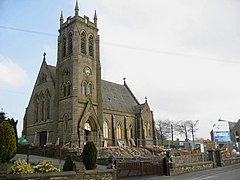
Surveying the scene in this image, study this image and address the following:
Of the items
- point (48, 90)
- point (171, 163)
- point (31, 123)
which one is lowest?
point (171, 163)

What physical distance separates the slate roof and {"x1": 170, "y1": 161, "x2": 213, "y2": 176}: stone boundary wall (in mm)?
19804

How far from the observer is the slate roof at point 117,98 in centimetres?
4995

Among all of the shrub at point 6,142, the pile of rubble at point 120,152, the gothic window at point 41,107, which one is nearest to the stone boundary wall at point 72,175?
the shrub at point 6,142

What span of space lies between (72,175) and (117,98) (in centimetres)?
3750

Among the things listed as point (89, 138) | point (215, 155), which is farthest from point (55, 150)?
point (215, 155)

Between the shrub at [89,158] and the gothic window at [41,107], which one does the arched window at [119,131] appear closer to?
the gothic window at [41,107]

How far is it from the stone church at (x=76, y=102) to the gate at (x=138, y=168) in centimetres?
1436

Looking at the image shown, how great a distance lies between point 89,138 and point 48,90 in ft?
34.5

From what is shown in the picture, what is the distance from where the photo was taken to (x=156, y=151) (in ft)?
143

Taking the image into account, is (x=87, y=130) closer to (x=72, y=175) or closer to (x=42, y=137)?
(x=42, y=137)

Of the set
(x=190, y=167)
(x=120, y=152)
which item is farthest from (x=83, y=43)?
(x=190, y=167)

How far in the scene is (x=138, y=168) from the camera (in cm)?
2341

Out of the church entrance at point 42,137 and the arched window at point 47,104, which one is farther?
the arched window at point 47,104

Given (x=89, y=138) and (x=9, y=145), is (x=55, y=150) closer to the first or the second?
(x=89, y=138)
